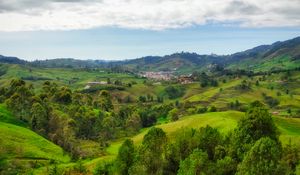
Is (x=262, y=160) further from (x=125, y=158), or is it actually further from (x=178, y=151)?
(x=125, y=158)

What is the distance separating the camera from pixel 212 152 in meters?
91.6

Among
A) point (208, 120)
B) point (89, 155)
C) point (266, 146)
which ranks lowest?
point (89, 155)

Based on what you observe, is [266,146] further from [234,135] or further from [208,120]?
[208,120]

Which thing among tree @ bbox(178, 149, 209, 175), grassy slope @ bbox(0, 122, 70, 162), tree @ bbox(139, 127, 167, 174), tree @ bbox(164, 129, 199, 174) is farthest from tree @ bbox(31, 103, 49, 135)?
tree @ bbox(178, 149, 209, 175)

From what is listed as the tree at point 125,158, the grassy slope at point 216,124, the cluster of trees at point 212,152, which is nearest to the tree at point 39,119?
the grassy slope at point 216,124

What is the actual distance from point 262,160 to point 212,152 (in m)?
26.5

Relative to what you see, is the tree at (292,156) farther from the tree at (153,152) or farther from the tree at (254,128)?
the tree at (153,152)

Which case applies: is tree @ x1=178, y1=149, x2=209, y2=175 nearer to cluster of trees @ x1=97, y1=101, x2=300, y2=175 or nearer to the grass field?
cluster of trees @ x1=97, y1=101, x2=300, y2=175

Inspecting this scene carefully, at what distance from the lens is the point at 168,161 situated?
301 ft

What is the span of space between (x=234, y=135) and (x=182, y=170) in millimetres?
16886

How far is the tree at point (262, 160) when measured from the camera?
210 feet

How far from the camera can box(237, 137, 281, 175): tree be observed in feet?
210

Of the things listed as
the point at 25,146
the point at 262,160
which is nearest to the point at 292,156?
the point at 262,160

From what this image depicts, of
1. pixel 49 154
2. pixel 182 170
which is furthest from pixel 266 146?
pixel 49 154
